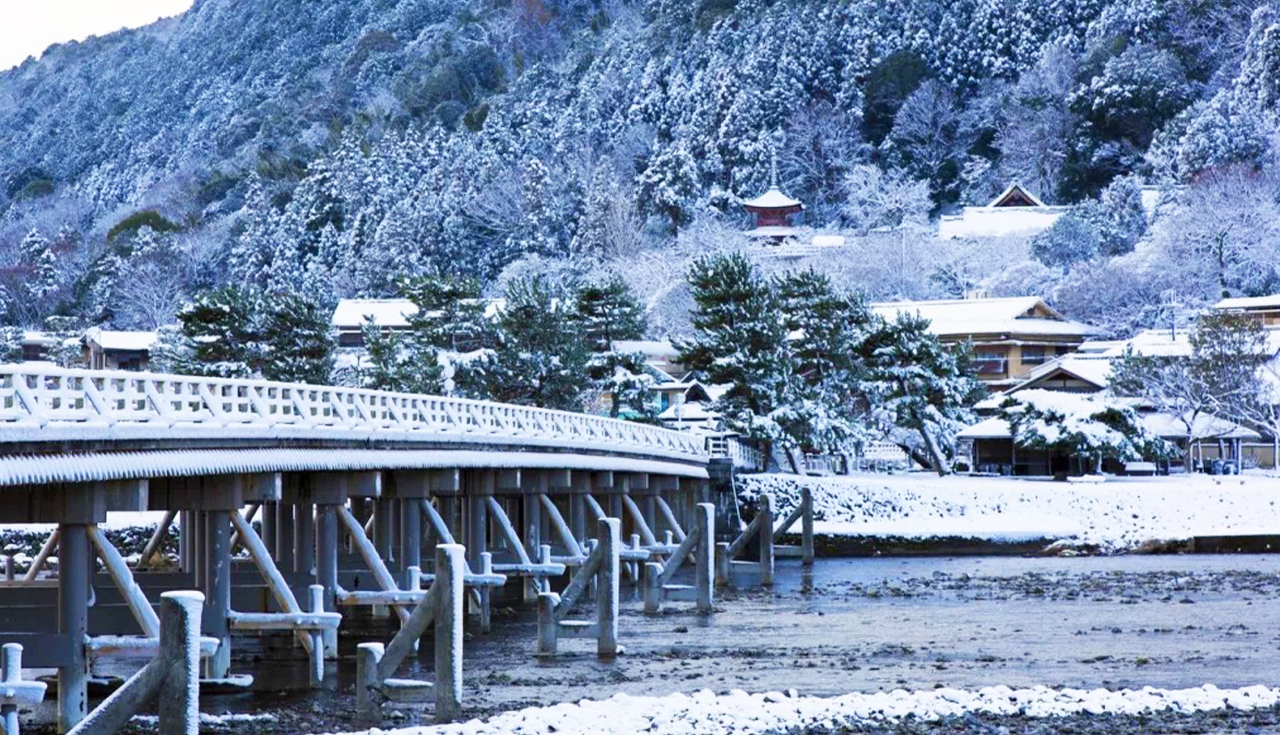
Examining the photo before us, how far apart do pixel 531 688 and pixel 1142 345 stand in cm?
5977

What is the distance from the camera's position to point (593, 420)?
156ft

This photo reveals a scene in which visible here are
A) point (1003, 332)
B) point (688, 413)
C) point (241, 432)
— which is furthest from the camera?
point (1003, 332)

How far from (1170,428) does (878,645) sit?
139ft

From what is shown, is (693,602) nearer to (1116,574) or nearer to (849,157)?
(1116,574)

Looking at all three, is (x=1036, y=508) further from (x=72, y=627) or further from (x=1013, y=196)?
(x=1013, y=196)

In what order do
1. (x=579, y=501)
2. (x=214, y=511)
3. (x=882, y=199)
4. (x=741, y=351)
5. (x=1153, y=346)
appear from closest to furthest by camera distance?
(x=214, y=511) → (x=579, y=501) → (x=741, y=351) → (x=1153, y=346) → (x=882, y=199)

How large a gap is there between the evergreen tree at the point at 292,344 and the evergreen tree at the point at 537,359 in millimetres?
5798

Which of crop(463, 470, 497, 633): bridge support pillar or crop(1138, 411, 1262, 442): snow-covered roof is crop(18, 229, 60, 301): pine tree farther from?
crop(463, 470, 497, 633): bridge support pillar

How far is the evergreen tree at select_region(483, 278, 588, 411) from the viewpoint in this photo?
6656cm

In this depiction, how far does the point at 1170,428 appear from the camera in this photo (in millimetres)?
73812

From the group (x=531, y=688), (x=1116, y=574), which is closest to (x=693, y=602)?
(x=1116, y=574)

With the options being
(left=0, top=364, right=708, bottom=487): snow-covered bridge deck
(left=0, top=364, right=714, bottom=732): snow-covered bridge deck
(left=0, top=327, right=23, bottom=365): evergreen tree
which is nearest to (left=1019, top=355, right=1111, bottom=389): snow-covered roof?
(left=0, top=364, right=714, bottom=732): snow-covered bridge deck

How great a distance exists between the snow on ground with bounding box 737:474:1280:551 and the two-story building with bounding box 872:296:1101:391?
30.6 metres

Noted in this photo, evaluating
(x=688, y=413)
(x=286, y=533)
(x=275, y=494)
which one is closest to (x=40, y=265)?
(x=688, y=413)
